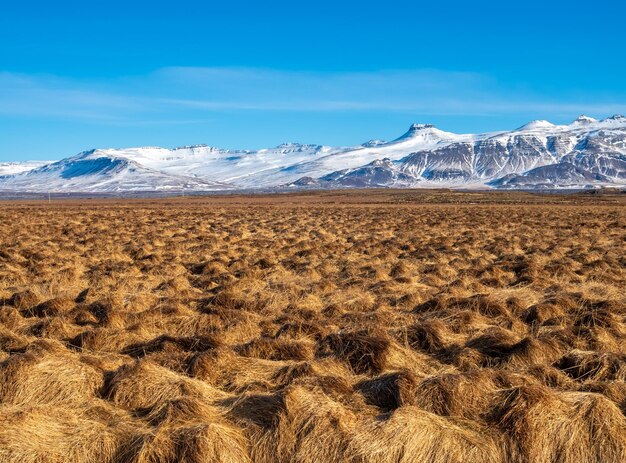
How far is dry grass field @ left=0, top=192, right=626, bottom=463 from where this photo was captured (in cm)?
528

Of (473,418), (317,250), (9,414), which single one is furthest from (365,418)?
(317,250)

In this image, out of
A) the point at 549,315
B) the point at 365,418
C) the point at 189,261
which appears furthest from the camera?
the point at 189,261

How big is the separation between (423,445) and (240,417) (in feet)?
5.44

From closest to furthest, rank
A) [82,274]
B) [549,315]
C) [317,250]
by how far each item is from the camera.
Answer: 1. [549,315]
2. [82,274]
3. [317,250]

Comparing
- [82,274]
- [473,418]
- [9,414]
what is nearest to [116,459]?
[9,414]

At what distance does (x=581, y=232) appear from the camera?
26141mm

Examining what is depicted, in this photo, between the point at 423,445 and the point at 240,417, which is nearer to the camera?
the point at 423,445

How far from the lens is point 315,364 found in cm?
709

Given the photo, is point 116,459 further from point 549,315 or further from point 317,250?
point 317,250

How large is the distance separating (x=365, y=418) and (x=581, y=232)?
23139mm

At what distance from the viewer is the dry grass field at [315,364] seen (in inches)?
208

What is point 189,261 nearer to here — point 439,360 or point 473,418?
point 439,360

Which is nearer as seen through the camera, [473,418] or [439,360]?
[473,418]

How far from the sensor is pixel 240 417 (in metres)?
5.73
